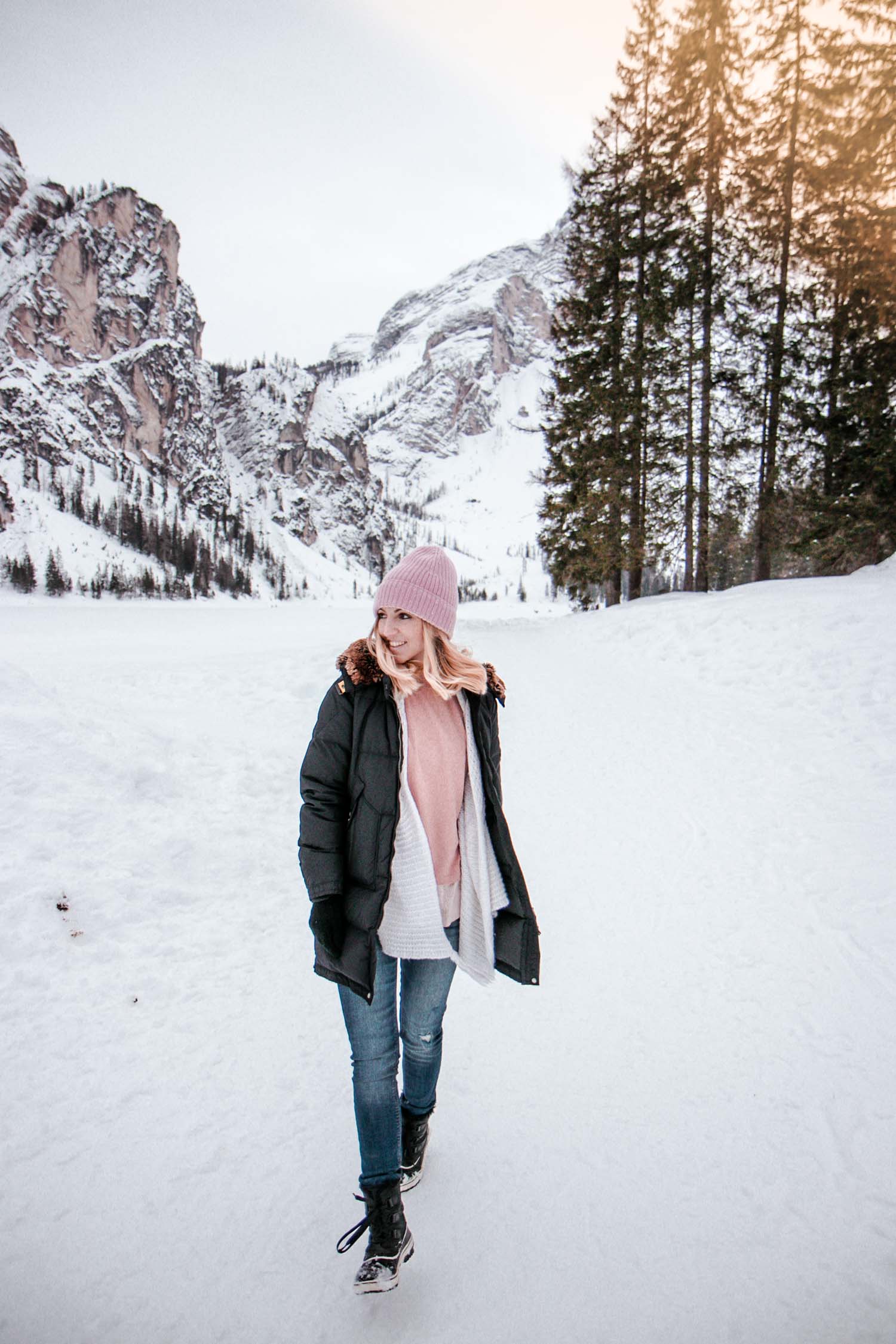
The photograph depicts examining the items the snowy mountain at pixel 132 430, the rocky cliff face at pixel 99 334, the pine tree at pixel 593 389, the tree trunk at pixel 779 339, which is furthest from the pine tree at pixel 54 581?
the tree trunk at pixel 779 339

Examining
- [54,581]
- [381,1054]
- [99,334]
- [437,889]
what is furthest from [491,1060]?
[99,334]

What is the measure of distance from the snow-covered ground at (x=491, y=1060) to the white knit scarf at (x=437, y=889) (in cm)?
113

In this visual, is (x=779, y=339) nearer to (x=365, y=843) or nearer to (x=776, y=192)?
(x=776, y=192)

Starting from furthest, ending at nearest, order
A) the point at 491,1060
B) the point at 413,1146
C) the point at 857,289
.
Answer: the point at 857,289 → the point at 491,1060 → the point at 413,1146

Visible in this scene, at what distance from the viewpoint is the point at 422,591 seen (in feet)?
7.82

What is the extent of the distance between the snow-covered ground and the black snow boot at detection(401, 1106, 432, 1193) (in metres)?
0.06

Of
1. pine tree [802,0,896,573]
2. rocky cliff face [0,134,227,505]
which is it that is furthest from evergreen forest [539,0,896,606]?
rocky cliff face [0,134,227,505]

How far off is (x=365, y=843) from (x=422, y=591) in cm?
99

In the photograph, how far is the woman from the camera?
2146 mm

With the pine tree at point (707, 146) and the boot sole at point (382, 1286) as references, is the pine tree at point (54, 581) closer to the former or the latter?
the pine tree at point (707, 146)

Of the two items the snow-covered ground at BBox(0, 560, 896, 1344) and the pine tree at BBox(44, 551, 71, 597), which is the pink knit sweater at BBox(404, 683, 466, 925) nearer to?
the snow-covered ground at BBox(0, 560, 896, 1344)

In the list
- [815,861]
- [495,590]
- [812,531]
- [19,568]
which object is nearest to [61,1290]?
[815,861]

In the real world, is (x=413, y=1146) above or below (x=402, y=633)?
below

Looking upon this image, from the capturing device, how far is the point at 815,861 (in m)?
5.03
